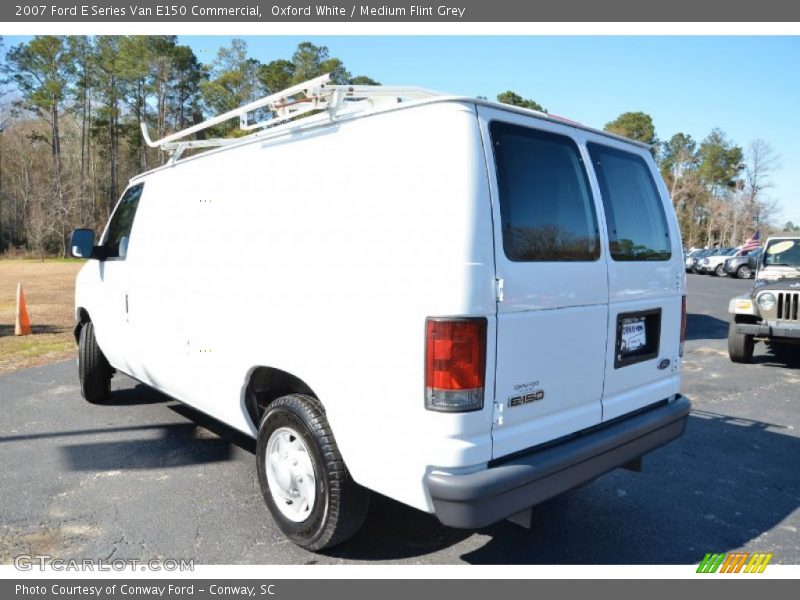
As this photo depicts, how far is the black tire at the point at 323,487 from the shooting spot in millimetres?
2916

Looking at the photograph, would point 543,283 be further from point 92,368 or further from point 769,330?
point 769,330

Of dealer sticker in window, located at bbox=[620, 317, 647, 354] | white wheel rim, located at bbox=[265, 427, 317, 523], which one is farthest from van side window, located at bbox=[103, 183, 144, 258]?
dealer sticker in window, located at bbox=[620, 317, 647, 354]

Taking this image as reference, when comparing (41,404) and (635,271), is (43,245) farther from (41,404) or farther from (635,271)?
(635,271)

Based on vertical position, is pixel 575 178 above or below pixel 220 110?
below

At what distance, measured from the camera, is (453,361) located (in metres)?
2.44

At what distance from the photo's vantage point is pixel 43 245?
47.1m

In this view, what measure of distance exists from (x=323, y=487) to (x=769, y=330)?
7.49 meters

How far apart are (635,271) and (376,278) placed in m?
1.63

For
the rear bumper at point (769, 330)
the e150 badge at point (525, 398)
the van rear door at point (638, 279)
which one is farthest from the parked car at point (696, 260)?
the e150 badge at point (525, 398)

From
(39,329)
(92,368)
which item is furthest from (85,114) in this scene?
(92,368)

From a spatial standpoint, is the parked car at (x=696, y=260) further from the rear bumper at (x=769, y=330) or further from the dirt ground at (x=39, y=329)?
the dirt ground at (x=39, y=329)

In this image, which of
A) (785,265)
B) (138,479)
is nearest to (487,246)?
(138,479)

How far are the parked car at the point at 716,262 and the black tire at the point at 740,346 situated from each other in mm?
30435

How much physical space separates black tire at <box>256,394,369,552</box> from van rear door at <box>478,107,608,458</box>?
0.83m
